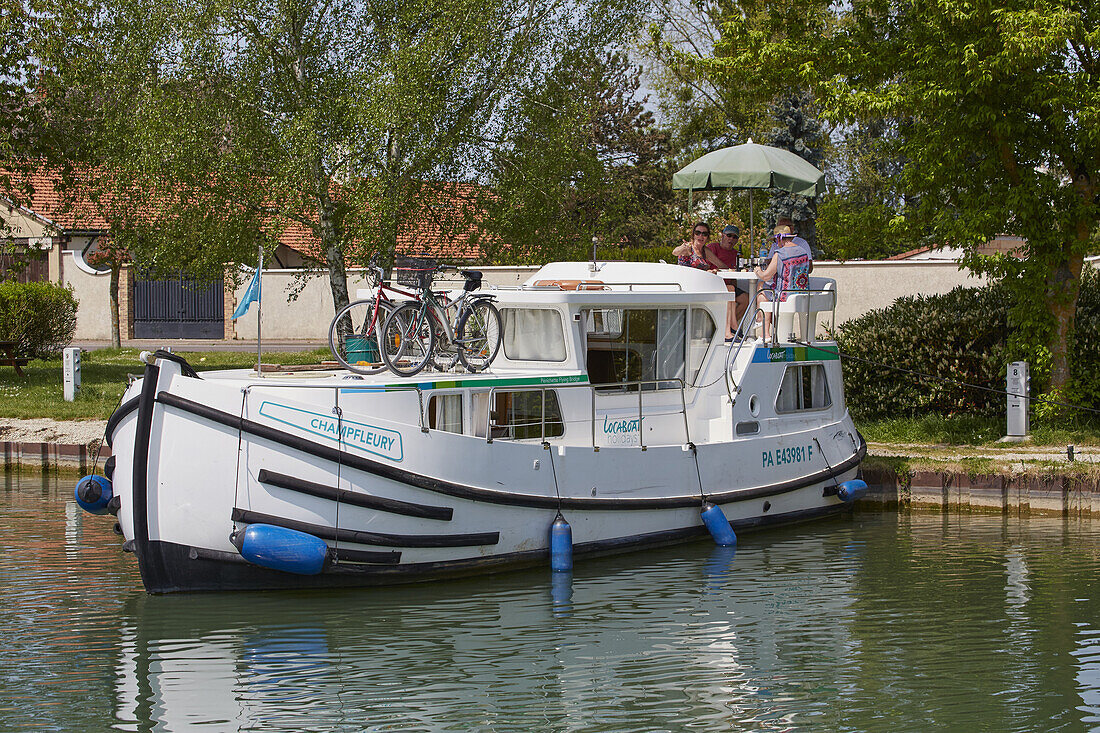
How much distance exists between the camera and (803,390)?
14.9 m

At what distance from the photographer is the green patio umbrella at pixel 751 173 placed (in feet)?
52.8

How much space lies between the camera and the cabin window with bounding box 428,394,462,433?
11422mm

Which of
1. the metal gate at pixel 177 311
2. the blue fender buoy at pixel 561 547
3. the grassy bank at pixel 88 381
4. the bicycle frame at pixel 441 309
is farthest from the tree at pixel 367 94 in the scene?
the metal gate at pixel 177 311

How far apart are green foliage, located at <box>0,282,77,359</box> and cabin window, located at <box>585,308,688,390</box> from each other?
1529 cm

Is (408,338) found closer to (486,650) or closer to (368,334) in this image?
(368,334)

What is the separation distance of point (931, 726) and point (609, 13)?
57.9 feet

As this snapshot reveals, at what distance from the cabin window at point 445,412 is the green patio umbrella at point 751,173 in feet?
19.5

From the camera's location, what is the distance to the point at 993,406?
59.7ft

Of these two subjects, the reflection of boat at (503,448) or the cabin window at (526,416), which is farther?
the cabin window at (526,416)

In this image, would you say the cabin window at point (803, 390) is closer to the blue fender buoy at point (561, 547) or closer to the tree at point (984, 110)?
the tree at point (984, 110)

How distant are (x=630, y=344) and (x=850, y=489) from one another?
3.47 meters

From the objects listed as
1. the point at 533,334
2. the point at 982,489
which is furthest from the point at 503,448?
the point at 982,489

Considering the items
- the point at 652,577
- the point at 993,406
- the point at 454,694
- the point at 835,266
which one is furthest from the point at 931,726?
the point at 835,266

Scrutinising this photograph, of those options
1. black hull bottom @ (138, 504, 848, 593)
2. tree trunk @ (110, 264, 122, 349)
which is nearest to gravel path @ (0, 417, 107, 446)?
black hull bottom @ (138, 504, 848, 593)
